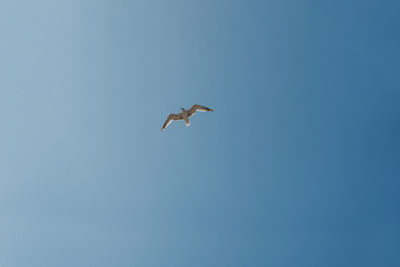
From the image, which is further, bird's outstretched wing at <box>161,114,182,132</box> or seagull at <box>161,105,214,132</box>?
bird's outstretched wing at <box>161,114,182,132</box>

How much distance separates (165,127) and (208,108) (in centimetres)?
915

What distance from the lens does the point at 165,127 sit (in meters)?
65.9

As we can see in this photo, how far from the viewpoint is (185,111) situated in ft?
212

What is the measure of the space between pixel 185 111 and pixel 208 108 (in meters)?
4.44

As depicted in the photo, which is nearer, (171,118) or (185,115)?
(185,115)

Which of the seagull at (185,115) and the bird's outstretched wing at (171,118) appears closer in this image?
the seagull at (185,115)

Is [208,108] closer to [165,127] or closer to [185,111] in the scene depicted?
[185,111]

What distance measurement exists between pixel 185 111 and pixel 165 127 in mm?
5040

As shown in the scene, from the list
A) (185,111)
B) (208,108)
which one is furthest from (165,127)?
(208,108)

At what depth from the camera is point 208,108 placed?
209ft
